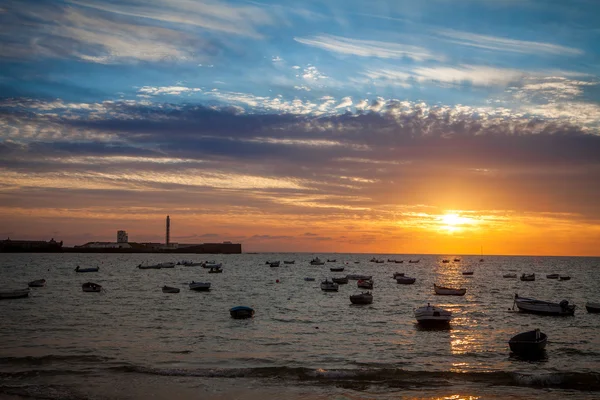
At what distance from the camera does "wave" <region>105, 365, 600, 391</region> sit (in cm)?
3078

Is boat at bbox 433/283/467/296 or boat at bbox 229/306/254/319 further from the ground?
boat at bbox 229/306/254/319

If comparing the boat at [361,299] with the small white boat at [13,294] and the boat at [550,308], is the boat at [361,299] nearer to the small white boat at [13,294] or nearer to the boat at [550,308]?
the boat at [550,308]

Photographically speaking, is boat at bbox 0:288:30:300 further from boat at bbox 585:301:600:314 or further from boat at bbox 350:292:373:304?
boat at bbox 585:301:600:314

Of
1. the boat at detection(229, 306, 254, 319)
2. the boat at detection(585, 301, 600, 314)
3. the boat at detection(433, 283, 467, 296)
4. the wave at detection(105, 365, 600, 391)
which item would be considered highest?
the boat at detection(229, 306, 254, 319)

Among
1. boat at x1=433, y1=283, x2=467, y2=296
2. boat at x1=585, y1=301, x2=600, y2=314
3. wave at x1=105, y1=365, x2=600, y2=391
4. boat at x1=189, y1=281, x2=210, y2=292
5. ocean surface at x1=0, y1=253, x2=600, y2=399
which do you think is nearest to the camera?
ocean surface at x1=0, y1=253, x2=600, y2=399

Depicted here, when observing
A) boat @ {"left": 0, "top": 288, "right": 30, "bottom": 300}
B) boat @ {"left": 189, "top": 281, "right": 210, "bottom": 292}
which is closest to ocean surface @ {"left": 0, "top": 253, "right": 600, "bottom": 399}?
boat @ {"left": 0, "top": 288, "right": 30, "bottom": 300}

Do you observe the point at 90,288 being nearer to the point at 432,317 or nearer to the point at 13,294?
the point at 13,294

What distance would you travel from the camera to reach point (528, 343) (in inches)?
1468

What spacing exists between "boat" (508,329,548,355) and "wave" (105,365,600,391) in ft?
14.6

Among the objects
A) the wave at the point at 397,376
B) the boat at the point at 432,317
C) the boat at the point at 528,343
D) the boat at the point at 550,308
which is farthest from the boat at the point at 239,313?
the boat at the point at 550,308

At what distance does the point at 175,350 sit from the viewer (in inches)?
1489

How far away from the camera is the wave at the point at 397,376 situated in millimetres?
30781

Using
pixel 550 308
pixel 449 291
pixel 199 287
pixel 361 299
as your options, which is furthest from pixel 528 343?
pixel 199 287

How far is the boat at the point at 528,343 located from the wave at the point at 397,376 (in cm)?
444
